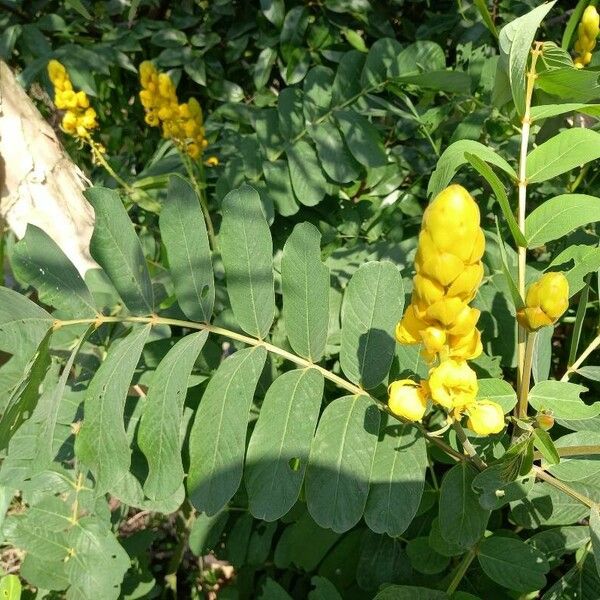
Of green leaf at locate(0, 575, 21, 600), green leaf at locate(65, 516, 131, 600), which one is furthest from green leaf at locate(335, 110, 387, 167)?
green leaf at locate(0, 575, 21, 600)

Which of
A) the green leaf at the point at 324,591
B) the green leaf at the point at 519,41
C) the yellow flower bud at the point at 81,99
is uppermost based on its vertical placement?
the green leaf at the point at 519,41

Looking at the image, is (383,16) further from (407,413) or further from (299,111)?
(407,413)

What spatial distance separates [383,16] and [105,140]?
1422mm

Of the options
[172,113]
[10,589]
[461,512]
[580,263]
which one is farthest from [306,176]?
[10,589]

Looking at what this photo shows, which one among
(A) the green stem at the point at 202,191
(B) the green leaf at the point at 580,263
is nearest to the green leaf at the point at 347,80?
(A) the green stem at the point at 202,191

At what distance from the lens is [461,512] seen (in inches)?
38.3

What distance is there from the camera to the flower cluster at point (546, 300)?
719 mm

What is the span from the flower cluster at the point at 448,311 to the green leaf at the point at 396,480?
0.67 feet

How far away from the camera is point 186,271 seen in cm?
105

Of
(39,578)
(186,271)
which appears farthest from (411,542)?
(39,578)

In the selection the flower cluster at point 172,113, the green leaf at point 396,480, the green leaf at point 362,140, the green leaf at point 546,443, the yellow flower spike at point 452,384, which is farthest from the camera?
the flower cluster at point 172,113

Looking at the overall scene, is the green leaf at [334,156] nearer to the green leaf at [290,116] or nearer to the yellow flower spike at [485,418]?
the green leaf at [290,116]

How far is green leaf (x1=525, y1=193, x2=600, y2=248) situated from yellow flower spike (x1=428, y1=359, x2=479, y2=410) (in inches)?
12.2

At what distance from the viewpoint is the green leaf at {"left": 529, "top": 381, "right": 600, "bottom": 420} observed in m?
0.87
